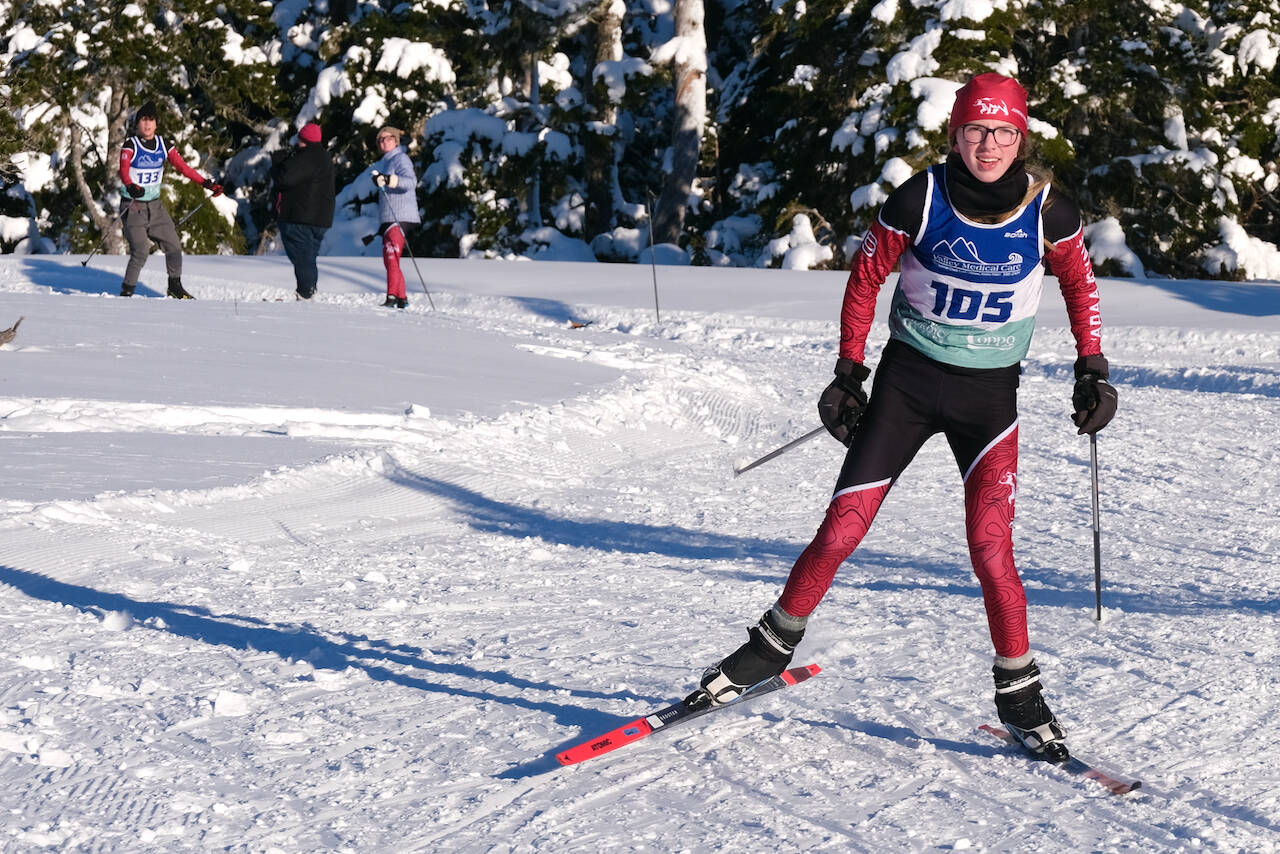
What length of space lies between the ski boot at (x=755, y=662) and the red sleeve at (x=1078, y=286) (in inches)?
42.3

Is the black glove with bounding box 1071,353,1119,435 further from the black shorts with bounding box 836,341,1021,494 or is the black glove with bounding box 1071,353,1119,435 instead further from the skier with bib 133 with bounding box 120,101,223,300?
the skier with bib 133 with bounding box 120,101,223,300

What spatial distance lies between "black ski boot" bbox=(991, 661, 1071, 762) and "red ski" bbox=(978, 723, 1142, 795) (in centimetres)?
2

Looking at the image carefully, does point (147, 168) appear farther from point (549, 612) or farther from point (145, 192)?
point (549, 612)

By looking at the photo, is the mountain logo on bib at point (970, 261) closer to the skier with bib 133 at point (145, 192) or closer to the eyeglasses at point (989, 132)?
the eyeglasses at point (989, 132)

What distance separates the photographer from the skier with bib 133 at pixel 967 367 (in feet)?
12.0

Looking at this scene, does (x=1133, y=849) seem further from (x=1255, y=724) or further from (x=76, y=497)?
(x=76, y=497)

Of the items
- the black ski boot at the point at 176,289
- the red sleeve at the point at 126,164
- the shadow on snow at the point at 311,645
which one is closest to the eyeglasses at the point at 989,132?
the shadow on snow at the point at 311,645

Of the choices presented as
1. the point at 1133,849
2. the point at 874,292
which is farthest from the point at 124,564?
the point at 1133,849

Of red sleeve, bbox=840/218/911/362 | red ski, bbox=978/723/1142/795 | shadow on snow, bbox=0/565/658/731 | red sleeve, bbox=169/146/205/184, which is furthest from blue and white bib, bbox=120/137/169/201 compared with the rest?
red ski, bbox=978/723/1142/795

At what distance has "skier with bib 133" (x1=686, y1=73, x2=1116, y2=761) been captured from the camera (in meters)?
3.66

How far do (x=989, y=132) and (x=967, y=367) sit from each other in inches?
23.6

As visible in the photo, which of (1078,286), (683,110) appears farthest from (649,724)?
(683,110)

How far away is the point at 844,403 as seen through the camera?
3832mm

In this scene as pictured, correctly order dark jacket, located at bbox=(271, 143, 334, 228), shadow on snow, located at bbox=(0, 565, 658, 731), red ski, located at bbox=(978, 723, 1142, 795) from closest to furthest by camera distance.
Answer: red ski, located at bbox=(978, 723, 1142, 795)
shadow on snow, located at bbox=(0, 565, 658, 731)
dark jacket, located at bbox=(271, 143, 334, 228)
